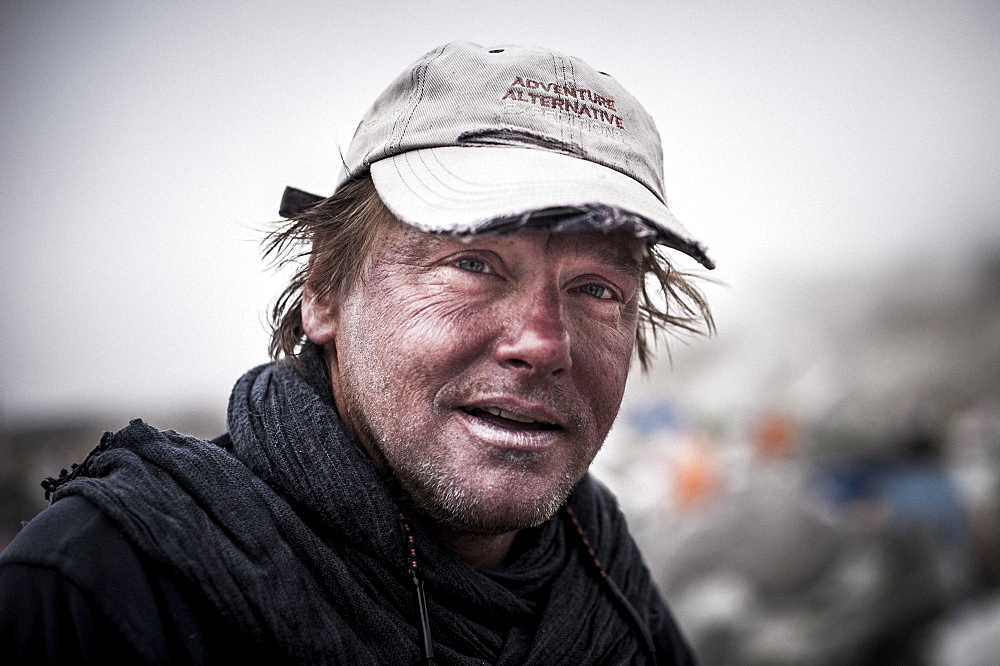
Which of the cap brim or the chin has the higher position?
the cap brim

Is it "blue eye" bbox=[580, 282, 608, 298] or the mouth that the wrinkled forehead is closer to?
"blue eye" bbox=[580, 282, 608, 298]

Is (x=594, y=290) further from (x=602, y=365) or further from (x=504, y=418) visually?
(x=504, y=418)

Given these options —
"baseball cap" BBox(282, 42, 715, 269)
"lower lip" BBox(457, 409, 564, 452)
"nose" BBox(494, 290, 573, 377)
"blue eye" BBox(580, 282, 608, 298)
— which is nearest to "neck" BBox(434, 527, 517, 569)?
"lower lip" BBox(457, 409, 564, 452)

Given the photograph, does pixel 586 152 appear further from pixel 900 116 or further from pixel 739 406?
pixel 900 116

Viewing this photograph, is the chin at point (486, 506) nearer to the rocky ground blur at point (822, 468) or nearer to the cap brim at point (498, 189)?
the cap brim at point (498, 189)

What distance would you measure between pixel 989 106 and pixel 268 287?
11.8 feet

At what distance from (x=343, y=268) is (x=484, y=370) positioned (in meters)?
0.42

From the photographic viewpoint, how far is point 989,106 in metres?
3.38

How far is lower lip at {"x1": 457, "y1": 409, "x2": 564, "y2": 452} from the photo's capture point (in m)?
1.14

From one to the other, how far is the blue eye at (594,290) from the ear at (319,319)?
51 centimetres

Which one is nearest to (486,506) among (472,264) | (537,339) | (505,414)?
(505,414)

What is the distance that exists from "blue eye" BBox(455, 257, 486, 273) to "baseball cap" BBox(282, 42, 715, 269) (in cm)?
12

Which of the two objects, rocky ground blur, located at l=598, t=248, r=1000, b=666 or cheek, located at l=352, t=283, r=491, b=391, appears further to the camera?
rocky ground blur, located at l=598, t=248, r=1000, b=666

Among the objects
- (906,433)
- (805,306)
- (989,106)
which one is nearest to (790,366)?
(805,306)
